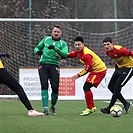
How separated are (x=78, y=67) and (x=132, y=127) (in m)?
10.5

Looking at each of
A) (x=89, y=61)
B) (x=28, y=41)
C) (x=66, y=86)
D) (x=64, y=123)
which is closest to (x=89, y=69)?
(x=89, y=61)

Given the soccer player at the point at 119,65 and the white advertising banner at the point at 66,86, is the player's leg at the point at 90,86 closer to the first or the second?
the soccer player at the point at 119,65

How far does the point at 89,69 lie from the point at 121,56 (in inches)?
31.9

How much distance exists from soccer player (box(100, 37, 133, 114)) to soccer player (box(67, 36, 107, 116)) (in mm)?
327

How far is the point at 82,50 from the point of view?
14156mm

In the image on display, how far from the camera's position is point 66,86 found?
68.9 ft

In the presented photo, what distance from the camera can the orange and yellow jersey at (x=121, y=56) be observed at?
14.0 meters

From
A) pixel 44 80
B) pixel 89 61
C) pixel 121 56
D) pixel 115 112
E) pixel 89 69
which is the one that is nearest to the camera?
pixel 115 112

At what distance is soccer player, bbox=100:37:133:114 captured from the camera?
13992 mm

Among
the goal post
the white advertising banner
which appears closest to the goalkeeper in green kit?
the white advertising banner

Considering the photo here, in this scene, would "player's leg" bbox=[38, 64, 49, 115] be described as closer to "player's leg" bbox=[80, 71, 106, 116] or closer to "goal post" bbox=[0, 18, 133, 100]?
"player's leg" bbox=[80, 71, 106, 116]

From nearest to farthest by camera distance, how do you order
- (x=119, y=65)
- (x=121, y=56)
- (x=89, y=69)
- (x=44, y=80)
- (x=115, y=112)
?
(x=115, y=112) < (x=44, y=80) < (x=121, y=56) < (x=89, y=69) < (x=119, y=65)

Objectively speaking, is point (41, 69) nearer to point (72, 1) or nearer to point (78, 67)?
point (78, 67)

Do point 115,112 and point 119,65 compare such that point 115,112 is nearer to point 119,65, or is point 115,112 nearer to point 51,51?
point 119,65
